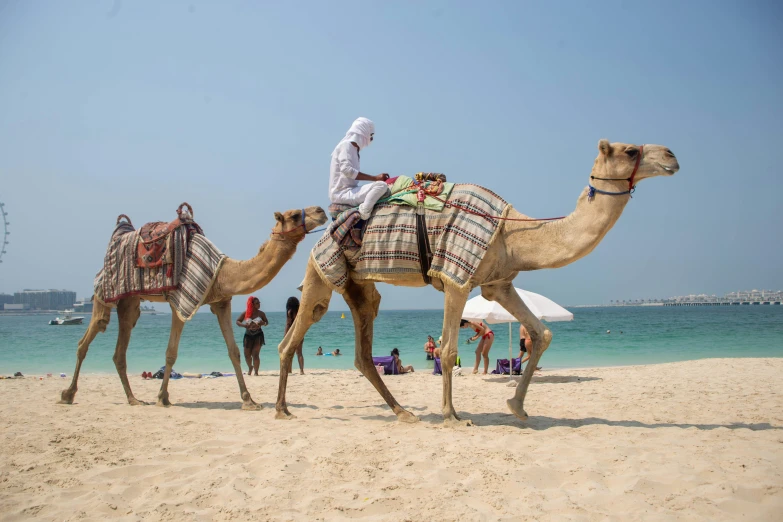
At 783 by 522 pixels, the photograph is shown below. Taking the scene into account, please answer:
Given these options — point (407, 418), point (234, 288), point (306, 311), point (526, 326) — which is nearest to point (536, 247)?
point (526, 326)

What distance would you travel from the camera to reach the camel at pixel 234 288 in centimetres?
749

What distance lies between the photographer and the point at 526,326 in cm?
628

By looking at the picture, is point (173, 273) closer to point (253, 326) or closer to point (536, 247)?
point (536, 247)

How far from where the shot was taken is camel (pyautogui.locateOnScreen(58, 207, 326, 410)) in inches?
295

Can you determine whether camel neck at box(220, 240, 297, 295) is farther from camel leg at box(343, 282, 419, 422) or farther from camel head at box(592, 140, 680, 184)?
camel head at box(592, 140, 680, 184)

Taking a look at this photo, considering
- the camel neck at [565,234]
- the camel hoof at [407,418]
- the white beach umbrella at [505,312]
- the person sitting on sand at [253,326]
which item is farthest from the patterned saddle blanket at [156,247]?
the white beach umbrella at [505,312]

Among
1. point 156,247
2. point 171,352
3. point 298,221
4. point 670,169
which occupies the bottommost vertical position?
point 171,352

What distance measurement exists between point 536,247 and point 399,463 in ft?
8.57

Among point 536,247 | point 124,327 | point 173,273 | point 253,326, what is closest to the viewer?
point 536,247

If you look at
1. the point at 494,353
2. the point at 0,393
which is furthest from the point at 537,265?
the point at 494,353

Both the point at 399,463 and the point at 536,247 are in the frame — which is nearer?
Result: the point at 399,463

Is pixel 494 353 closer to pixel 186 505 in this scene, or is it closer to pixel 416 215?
pixel 416 215

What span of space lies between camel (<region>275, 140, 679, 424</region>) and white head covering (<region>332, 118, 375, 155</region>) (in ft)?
4.89

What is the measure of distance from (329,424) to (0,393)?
6.76 metres
